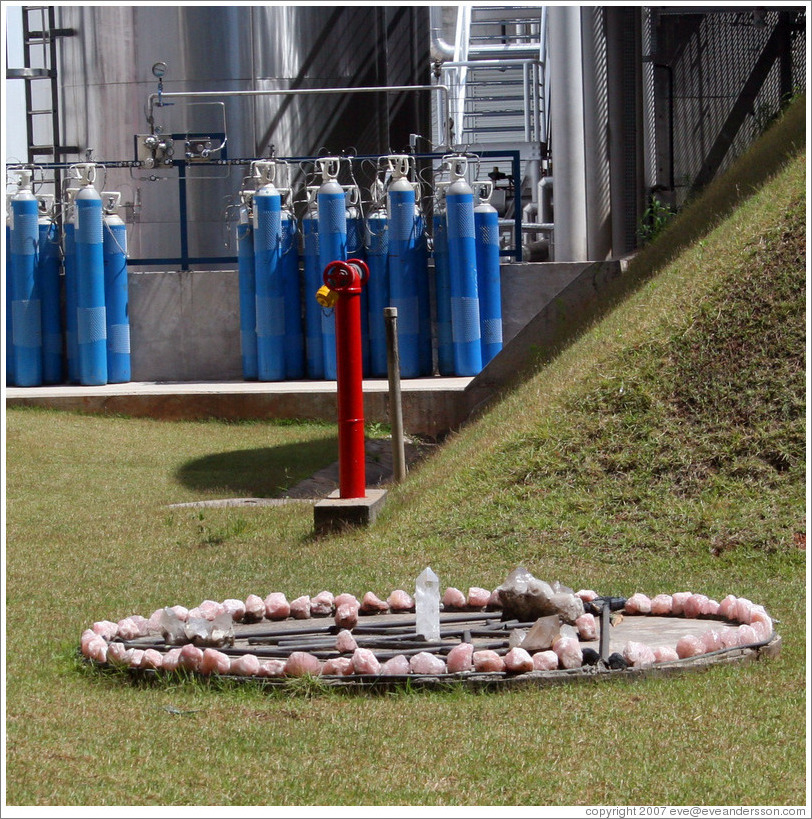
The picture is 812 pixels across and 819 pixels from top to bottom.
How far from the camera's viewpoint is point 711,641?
4539 mm

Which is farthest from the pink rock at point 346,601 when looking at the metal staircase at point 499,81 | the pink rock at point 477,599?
the metal staircase at point 499,81

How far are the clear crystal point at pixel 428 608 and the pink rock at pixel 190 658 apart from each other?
2.82 ft

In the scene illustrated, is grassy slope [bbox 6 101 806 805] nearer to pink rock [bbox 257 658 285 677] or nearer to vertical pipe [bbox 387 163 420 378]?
pink rock [bbox 257 658 285 677]

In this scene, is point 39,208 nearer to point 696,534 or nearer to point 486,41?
point 486,41

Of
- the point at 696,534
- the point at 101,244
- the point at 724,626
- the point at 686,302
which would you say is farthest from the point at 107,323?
the point at 724,626

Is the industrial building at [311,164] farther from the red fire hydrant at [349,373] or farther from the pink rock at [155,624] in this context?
the pink rock at [155,624]

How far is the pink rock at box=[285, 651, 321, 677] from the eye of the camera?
4.34m

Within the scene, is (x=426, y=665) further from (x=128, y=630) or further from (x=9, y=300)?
(x=9, y=300)

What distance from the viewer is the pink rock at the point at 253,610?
5297 millimetres

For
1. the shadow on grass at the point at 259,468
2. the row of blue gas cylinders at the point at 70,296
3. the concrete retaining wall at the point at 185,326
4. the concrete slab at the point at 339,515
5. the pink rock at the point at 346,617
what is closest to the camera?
the pink rock at the point at 346,617

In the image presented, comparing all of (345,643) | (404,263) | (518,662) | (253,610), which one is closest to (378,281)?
(404,263)

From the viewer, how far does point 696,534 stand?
6621 mm

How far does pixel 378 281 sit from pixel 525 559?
914cm

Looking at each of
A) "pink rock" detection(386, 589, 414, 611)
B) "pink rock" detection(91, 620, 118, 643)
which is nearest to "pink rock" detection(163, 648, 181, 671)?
A: "pink rock" detection(91, 620, 118, 643)
